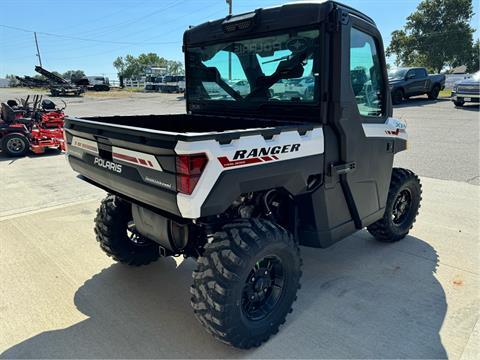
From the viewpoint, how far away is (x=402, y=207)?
4.17 m

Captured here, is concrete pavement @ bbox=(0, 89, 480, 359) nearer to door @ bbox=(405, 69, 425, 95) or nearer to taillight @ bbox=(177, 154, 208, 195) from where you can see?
taillight @ bbox=(177, 154, 208, 195)

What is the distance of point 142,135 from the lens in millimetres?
2189

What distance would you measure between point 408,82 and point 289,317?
18901mm

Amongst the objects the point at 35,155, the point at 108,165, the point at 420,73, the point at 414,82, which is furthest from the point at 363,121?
the point at 420,73

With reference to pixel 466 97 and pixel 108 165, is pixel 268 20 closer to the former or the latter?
pixel 108 165

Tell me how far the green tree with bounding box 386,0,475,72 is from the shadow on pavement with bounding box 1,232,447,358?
57.6 metres

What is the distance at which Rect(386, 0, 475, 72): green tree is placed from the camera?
50.6 meters

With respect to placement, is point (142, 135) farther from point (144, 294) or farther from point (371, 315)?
point (371, 315)

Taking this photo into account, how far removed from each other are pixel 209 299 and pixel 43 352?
3.89 feet

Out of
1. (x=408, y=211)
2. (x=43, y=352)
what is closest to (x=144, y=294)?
(x=43, y=352)

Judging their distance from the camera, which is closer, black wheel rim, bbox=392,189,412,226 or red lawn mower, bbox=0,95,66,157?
black wheel rim, bbox=392,189,412,226

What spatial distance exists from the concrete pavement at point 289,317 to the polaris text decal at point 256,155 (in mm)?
1275

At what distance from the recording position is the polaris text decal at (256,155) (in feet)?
7.04

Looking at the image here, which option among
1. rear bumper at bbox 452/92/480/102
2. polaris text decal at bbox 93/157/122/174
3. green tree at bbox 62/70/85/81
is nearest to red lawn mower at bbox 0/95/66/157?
polaris text decal at bbox 93/157/122/174
